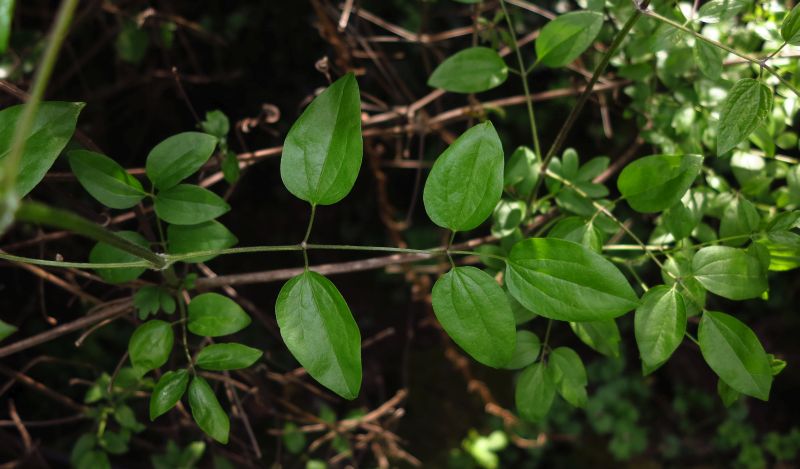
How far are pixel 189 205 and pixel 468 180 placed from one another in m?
0.38

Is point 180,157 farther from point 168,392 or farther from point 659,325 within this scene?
point 659,325

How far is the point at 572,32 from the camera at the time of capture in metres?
0.90

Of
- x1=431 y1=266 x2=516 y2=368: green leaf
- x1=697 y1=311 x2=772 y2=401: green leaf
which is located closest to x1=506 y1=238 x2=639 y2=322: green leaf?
x1=431 y1=266 x2=516 y2=368: green leaf

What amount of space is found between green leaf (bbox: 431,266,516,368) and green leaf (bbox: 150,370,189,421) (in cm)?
37

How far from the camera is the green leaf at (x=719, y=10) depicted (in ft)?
2.63

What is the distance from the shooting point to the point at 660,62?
1.10 m

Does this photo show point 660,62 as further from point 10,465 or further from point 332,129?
point 10,465

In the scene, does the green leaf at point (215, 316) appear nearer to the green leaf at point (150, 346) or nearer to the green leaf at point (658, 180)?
the green leaf at point (150, 346)

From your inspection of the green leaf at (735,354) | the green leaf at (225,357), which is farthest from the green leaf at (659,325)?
the green leaf at (225,357)

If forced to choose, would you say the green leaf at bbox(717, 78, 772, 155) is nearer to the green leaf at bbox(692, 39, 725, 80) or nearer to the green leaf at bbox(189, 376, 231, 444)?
the green leaf at bbox(692, 39, 725, 80)

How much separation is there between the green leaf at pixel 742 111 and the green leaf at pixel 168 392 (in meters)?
0.75

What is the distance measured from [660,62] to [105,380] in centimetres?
116

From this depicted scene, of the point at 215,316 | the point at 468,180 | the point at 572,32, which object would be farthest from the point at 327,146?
A: the point at 572,32

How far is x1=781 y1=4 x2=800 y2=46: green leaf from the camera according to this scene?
2.33 feet
